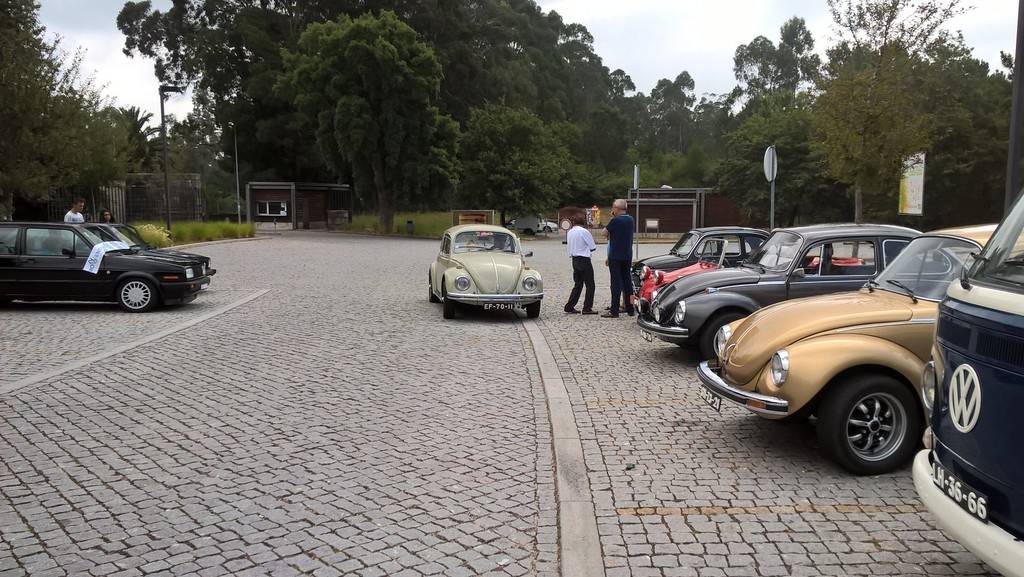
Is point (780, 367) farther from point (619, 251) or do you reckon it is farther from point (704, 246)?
point (704, 246)

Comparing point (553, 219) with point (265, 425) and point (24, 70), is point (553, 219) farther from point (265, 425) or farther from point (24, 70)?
point (265, 425)

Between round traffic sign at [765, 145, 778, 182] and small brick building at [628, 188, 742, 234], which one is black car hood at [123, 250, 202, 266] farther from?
small brick building at [628, 188, 742, 234]

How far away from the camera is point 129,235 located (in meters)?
14.8

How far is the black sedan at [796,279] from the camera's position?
8.54 m

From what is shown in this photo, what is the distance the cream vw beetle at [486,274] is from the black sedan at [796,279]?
4449mm

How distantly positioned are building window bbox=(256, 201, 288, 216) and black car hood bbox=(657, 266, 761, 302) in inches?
2053

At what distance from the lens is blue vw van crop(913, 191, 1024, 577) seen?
117 inches

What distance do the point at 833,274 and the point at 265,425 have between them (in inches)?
233

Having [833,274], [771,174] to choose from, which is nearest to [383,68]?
[771,174]

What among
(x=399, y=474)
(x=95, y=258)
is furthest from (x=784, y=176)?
(x=399, y=474)

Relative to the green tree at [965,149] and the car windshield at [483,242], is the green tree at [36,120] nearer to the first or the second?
the car windshield at [483,242]

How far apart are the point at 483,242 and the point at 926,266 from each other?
29.6 ft

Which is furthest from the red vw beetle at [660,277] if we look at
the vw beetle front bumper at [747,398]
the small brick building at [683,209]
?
the small brick building at [683,209]

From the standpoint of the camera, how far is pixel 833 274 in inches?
341
